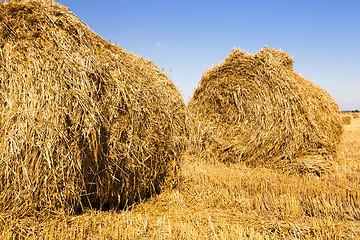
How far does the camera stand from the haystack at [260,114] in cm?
536

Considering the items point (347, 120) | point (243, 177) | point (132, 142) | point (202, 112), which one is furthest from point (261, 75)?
point (347, 120)

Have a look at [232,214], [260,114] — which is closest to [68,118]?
[232,214]

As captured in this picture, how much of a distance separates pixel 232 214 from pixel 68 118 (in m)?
2.05

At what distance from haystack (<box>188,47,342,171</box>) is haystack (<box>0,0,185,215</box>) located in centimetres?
172

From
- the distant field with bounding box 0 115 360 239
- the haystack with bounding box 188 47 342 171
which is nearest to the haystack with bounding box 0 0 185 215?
the distant field with bounding box 0 115 360 239

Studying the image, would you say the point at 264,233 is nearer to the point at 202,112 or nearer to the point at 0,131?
the point at 0,131

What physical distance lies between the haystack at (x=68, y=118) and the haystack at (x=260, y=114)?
5.63ft

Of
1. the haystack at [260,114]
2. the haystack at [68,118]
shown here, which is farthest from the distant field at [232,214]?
the haystack at [260,114]

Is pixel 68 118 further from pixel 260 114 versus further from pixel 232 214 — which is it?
pixel 260 114

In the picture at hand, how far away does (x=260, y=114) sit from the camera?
583cm

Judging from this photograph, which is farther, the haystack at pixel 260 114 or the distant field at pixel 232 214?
the haystack at pixel 260 114

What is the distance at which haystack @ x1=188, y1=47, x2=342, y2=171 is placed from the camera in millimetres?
5363

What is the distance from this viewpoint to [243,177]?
4605mm

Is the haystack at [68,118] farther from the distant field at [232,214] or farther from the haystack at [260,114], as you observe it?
the haystack at [260,114]
